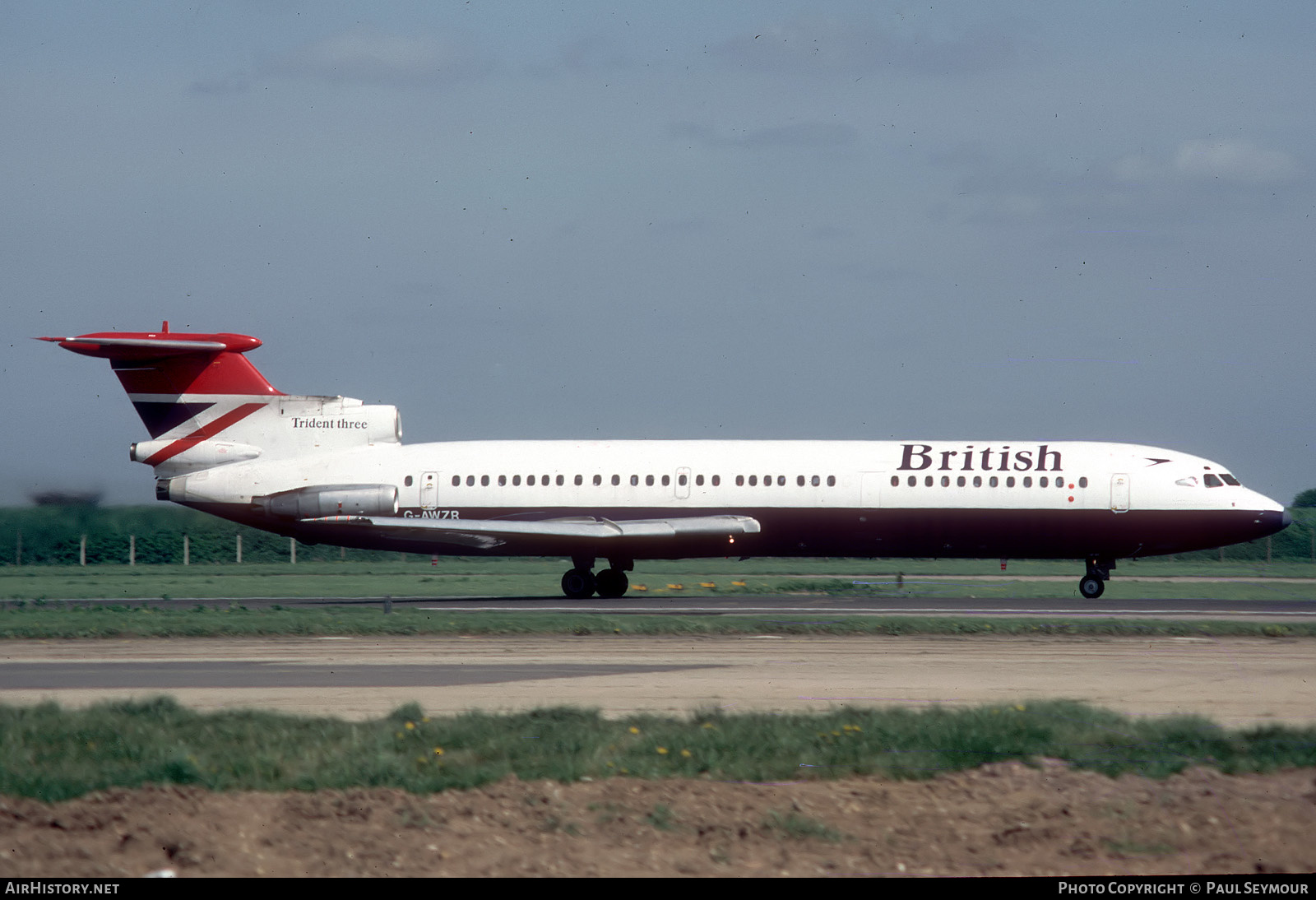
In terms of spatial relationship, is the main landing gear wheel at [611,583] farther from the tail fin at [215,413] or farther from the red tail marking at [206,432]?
the red tail marking at [206,432]

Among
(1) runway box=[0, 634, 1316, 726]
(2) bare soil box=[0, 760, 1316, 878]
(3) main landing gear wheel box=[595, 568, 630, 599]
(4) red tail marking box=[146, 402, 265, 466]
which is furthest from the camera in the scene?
(4) red tail marking box=[146, 402, 265, 466]

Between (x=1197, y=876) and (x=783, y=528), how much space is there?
26.9 m

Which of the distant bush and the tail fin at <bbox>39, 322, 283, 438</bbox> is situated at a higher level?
the tail fin at <bbox>39, 322, 283, 438</bbox>

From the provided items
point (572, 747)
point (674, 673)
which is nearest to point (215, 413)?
point (674, 673)

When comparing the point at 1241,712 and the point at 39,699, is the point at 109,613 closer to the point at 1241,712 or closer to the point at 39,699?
the point at 39,699

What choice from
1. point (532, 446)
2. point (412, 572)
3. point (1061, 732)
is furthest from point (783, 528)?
point (1061, 732)

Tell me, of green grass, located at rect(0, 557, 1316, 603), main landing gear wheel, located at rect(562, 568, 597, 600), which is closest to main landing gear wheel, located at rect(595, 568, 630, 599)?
main landing gear wheel, located at rect(562, 568, 597, 600)

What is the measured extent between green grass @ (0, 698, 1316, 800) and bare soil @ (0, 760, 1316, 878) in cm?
31

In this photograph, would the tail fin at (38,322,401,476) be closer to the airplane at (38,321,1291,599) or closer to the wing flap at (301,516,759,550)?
→ the airplane at (38,321,1291,599)

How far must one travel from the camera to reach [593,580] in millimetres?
37844

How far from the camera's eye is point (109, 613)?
96.2ft

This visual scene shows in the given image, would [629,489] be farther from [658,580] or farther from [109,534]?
[109,534]

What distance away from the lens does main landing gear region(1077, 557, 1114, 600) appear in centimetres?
3606

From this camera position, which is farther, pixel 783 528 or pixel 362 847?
pixel 783 528
